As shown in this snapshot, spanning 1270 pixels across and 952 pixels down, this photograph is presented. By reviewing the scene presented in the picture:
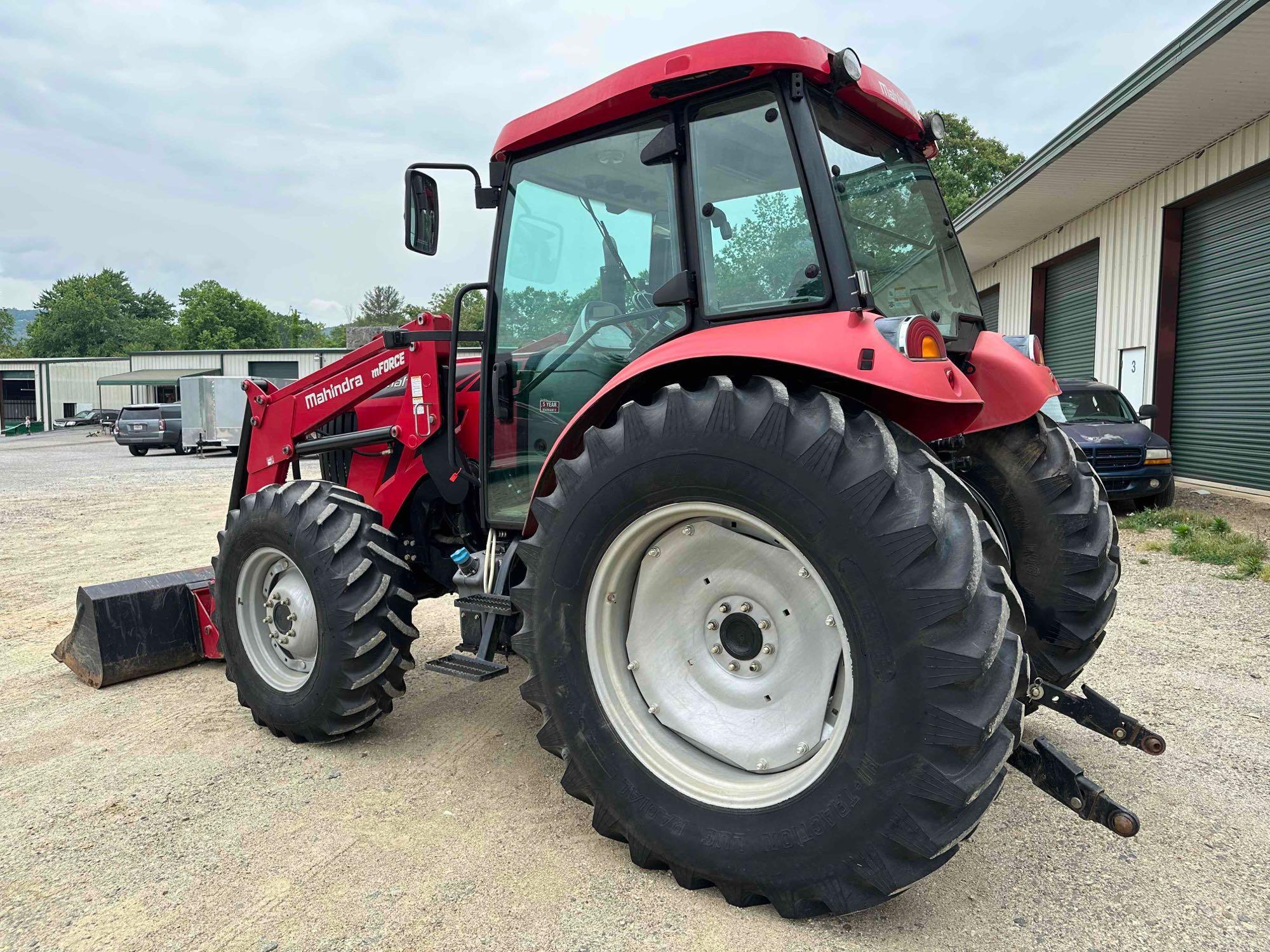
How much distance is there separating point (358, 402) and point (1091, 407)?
9468 millimetres

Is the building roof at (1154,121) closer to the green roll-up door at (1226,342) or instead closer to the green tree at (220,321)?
the green roll-up door at (1226,342)

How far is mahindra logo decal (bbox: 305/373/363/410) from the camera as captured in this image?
3.83 metres

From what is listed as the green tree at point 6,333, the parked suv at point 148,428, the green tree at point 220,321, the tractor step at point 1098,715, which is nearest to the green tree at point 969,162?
the parked suv at point 148,428

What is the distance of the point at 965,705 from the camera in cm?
190

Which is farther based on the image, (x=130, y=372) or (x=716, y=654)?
(x=130, y=372)

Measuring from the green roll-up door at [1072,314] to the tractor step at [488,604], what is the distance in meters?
13.6

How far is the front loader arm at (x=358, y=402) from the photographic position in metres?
3.63

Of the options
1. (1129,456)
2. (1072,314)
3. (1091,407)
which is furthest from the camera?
(1072,314)

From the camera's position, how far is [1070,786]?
2186 mm

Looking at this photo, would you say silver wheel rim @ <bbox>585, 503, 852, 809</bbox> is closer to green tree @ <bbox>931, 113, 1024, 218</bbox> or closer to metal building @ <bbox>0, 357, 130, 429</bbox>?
green tree @ <bbox>931, 113, 1024, 218</bbox>

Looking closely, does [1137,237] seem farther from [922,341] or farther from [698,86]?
[922,341]

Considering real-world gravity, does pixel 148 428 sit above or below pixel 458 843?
above

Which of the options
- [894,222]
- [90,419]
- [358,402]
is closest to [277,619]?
[358,402]

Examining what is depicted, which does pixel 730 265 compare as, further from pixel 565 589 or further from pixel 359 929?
pixel 359 929
